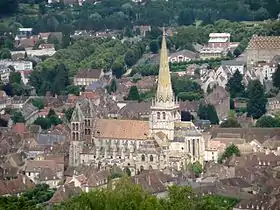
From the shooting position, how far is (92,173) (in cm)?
6031

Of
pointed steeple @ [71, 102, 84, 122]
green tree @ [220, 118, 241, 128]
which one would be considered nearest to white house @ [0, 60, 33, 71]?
green tree @ [220, 118, 241, 128]

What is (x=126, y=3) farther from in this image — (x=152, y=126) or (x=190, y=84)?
(x=152, y=126)

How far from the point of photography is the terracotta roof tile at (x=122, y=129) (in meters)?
63.6

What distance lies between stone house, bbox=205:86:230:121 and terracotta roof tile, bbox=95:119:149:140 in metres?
13.6

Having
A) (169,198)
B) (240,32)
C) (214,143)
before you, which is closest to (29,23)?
(240,32)

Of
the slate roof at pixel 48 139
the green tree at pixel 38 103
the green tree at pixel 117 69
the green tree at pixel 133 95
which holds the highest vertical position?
the green tree at pixel 117 69

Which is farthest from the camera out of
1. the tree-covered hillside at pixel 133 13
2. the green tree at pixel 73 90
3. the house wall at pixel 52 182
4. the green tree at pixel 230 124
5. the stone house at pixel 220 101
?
the tree-covered hillside at pixel 133 13

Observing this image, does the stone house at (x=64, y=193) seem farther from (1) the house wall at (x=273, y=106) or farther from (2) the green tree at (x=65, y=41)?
(2) the green tree at (x=65, y=41)

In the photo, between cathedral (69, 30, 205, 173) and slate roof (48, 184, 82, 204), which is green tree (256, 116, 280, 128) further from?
slate roof (48, 184, 82, 204)

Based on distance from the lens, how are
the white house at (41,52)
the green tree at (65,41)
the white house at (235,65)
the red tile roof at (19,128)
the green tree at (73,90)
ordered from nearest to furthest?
the red tile roof at (19,128)
the green tree at (73,90)
the white house at (235,65)
the white house at (41,52)
the green tree at (65,41)

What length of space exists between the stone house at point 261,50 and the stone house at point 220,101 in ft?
34.9

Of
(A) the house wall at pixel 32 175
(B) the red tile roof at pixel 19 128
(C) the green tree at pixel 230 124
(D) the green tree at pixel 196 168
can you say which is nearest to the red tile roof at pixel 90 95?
(B) the red tile roof at pixel 19 128

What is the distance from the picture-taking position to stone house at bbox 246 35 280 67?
9256 cm

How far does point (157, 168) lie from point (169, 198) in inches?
477
